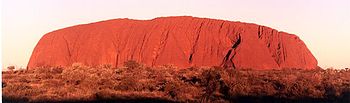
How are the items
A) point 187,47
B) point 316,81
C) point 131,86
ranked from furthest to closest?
point 187,47
point 316,81
point 131,86

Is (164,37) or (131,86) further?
(164,37)

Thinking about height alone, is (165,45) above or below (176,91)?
above

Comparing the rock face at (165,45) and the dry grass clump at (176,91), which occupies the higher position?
the rock face at (165,45)

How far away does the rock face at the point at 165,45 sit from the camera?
49.5m

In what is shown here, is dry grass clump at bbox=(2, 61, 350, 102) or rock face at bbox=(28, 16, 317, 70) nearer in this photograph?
dry grass clump at bbox=(2, 61, 350, 102)

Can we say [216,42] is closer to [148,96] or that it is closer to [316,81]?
[316,81]

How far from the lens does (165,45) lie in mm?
50438

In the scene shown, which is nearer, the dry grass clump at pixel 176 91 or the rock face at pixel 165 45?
the dry grass clump at pixel 176 91

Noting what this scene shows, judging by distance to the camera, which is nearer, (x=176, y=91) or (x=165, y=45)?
(x=176, y=91)

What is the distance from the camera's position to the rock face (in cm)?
4950

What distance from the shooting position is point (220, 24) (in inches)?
2104

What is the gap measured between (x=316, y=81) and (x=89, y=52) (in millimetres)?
31124

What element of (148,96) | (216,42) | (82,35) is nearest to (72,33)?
(82,35)

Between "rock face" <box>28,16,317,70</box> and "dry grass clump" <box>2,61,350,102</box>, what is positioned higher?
"rock face" <box>28,16,317,70</box>
